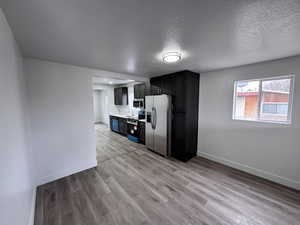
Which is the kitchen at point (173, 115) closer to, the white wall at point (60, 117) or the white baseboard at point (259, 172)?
the white baseboard at point (259, 172)

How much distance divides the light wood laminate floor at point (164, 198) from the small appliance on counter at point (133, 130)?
1.70m

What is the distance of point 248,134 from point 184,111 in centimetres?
149

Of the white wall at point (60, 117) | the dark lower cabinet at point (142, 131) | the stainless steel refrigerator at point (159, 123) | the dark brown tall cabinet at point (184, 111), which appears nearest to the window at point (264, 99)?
the dark brown tall cabinet at point (184, 111)

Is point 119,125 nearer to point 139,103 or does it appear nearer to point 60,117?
point 139,103

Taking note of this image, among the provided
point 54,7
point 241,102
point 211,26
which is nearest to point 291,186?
point 241,102

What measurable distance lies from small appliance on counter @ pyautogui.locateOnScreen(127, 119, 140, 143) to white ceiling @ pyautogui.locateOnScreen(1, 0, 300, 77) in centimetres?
299

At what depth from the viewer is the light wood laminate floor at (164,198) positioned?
166 cm

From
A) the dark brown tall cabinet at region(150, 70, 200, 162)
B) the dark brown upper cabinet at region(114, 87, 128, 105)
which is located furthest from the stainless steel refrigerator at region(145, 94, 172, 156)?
the dark brown upper cabinet at region(114, 87, 128, 105)

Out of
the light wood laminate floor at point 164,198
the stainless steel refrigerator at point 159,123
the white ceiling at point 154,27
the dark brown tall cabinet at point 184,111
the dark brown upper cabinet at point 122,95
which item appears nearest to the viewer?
the white ceiling at point 154,27

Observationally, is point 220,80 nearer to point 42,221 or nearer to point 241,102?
point 241,102

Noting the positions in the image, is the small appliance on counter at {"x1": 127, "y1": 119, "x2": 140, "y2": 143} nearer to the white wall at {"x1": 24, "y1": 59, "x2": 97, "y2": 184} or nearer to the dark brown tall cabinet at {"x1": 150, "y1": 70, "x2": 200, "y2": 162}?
the dark brown tall cabinet at {"x1": 150, "y1": 70, "x2": 200, "y2": 162}

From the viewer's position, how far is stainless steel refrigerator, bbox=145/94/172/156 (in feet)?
11.1

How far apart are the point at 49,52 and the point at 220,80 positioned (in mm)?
3638

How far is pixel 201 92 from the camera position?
3.50 metres
